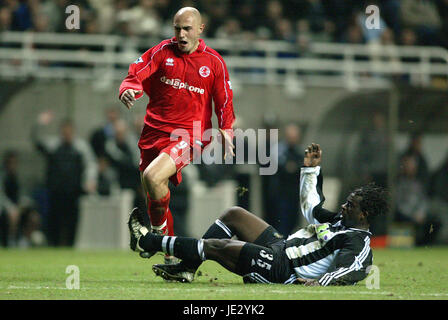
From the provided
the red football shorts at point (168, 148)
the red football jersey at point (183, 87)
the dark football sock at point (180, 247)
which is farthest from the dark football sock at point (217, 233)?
the red football jersey at point (183, 87)

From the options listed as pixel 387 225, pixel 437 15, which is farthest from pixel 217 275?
pixel 437 15

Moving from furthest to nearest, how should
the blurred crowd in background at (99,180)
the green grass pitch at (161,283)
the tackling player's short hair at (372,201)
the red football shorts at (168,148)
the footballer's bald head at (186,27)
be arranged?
1. the blurred crowd in background at (99,180)
2. the footballer's bald head at (186,27)
3. the red football shorts at (168,148)
4. the tackling player's short hair at (372,201)
5. the green grass pitch at (161,283)

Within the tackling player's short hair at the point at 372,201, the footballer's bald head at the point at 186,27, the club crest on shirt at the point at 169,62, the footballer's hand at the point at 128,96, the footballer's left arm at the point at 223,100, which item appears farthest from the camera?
the footballer's left arm at the point at 223,100

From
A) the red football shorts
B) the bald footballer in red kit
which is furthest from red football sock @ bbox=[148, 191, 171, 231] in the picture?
the red football shorts

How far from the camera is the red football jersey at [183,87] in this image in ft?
27.5

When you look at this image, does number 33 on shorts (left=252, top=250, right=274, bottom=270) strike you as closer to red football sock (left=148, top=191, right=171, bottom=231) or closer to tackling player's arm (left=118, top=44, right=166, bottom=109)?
red football sock (left=148, top=191, right=171, bottom=231)

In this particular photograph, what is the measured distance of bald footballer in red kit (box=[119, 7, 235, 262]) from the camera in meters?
8.23

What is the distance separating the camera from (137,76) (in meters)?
8.02

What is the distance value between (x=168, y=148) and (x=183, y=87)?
67 centimetres

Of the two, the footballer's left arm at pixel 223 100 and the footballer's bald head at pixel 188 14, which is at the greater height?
the footballer's bald head at pixel 188 14

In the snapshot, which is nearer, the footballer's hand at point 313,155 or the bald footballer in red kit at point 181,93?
the footballer's hand at point 313,155

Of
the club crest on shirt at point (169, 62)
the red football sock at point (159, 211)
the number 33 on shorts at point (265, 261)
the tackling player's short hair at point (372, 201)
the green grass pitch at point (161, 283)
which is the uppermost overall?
the club crest on shirt at point (169, 62)

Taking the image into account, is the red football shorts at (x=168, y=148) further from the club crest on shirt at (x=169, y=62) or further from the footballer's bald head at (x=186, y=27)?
the footballer's bald head at (x=186, y=27)

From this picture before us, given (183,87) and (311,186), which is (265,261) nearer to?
(311,186)
